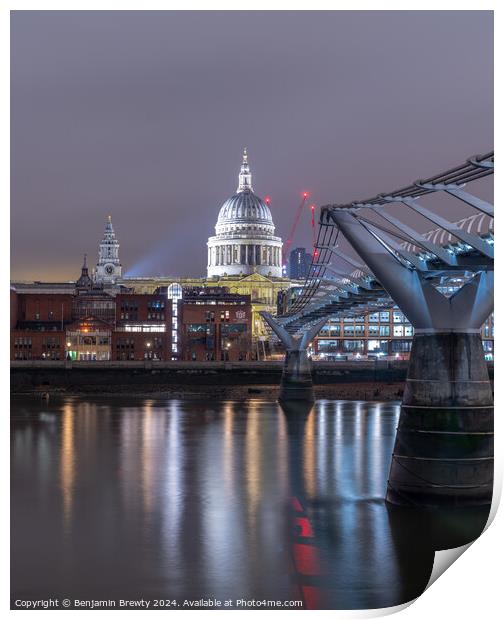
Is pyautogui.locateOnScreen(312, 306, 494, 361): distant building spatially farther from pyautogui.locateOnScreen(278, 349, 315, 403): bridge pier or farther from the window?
pyautogui.locateOnScreen(278, 349, 315, 403): bridge pier

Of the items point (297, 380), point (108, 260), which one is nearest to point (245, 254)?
point (108, 260)

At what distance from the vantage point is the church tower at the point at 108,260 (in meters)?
191

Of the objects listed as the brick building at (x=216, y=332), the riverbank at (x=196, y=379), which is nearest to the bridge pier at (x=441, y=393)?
the riverbank at (x=196, y=379)

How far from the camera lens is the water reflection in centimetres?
1941

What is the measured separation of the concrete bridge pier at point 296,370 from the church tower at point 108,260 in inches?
4524

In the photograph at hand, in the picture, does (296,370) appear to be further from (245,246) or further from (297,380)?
(245,246)

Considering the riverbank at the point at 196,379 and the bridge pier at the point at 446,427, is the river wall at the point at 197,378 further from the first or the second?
the bridge pier at the point at 446,427

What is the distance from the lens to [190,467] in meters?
37.5

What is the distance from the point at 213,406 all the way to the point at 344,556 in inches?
1882

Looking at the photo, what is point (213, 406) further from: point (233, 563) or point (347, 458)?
point (233, 563)

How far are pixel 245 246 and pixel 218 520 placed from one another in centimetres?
16686
